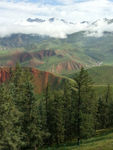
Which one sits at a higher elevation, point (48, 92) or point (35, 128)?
point (48, 92)

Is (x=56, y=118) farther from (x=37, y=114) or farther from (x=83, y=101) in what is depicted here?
(x=83, y=101)

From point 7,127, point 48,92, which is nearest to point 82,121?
point 7,127

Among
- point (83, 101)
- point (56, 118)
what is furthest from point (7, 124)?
point (56, 118)

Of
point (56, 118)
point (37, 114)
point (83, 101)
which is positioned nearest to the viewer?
point (83, 101)

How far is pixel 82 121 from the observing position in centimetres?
4519

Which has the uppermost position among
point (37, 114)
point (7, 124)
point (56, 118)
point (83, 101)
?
point (83, 101)

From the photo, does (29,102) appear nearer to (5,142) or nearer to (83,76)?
(5,142)

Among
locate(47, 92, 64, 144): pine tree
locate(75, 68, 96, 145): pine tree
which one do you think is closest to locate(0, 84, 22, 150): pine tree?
locate(75, 68, 96, 145): pine tree

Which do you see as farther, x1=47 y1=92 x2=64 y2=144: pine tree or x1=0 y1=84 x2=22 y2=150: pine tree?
x1=47 y1=92 x2=64 y2=144: pine tree

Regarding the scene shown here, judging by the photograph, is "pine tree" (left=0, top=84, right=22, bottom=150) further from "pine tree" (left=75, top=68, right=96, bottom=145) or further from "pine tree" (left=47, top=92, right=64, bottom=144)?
"pine tree" (left=47, top=92, right=64, bottom=144)

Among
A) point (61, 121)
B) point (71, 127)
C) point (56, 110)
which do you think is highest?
point (56, 110)

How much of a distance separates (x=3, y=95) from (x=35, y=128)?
11668 millimetres

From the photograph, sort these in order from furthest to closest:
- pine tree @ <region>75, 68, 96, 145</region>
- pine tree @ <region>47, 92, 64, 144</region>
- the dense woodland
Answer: pine tree @ <region>47, 92, 64, 144</region> < pine tree @ <region>75, 68, 96, 145</region> < the dense woodland

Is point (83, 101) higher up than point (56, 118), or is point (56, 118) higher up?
point (83, 101)
